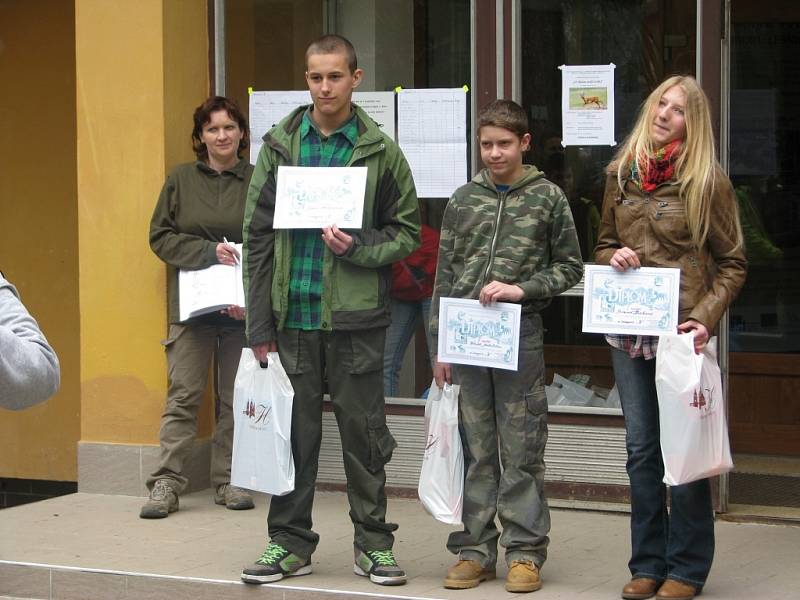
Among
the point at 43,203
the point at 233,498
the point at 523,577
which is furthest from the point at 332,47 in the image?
the point at 43,203

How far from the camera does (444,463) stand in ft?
18.6

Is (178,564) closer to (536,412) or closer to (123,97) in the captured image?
(536,412)

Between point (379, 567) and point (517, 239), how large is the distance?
147cm

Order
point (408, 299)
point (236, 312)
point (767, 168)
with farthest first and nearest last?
point (767, 168) → point (408, 299) → point (236, 312)

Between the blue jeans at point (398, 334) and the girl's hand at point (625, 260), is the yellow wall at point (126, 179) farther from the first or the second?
the girl's hand at point (625, 260)

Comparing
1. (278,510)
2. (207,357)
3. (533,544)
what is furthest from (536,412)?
(207,357)

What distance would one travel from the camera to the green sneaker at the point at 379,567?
18.8 feet

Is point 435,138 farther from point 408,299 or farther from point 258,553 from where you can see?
point 258,553

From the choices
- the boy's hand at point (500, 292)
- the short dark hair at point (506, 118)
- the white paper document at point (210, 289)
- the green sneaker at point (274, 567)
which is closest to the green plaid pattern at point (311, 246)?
the short dark hair at point (506, 118)

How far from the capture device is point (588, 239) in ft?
24.0

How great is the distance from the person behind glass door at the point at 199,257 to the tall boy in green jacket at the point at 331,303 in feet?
4.19

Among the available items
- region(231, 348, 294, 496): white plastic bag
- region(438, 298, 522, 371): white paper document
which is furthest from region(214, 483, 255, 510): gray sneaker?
region(438, 298, 522, 371): white paper document

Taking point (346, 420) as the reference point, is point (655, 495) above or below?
below

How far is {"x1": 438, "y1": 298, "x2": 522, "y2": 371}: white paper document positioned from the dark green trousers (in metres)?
0.34
